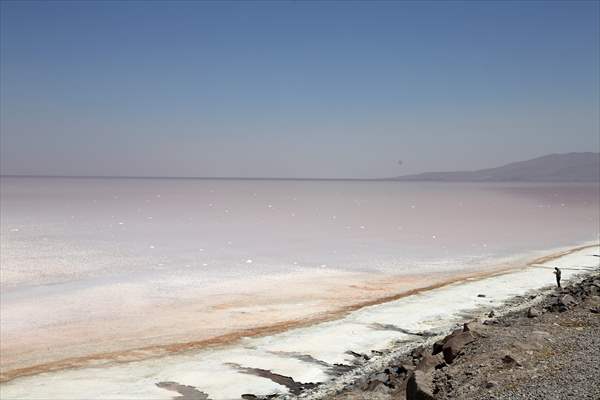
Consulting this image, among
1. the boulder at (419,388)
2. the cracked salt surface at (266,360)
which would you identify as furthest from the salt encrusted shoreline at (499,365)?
the cracked salt surface at (266,360)

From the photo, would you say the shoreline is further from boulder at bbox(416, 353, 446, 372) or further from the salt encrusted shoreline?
Result: boulder at bbox(416, 353, 446, 372)

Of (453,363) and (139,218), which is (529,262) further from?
(139,218)

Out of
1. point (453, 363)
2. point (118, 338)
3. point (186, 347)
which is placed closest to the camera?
point (453, 363)

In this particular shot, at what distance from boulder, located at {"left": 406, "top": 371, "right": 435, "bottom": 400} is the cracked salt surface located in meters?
2.16

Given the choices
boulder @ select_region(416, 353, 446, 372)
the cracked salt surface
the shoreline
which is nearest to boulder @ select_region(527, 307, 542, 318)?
the cracked salt surface

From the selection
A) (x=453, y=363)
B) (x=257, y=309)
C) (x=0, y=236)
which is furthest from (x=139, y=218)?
(x=453, y=363)

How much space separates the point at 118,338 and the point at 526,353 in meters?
7.73

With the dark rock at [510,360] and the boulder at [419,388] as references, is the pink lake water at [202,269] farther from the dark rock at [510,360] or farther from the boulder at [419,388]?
the dark rock at [510,360]

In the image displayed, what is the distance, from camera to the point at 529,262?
2119cm

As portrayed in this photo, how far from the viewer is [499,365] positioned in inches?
285

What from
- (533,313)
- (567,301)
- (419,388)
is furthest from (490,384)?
(567,301)

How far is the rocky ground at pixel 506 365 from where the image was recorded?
6.41m

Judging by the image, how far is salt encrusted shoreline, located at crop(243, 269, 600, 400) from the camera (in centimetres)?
648

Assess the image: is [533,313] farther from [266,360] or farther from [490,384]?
[266,360]
